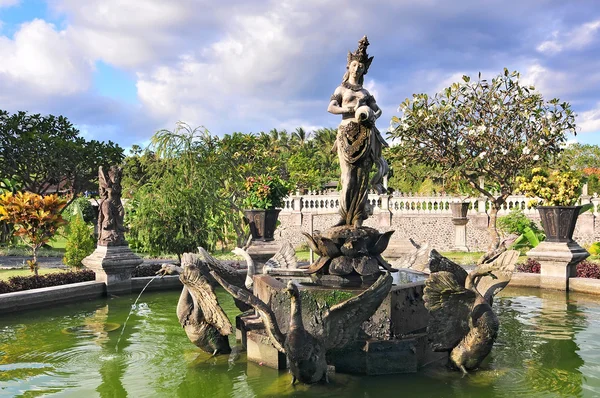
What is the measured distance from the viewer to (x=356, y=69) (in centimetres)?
670

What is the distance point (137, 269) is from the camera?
11430 mm

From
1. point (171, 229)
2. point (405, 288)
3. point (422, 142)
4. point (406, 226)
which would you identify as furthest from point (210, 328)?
point (406, 226)

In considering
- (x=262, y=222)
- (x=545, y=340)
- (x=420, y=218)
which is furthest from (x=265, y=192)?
(x=420, y=218)

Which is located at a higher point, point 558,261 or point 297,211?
point 297,211

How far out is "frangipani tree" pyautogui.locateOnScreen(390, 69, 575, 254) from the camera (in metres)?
15.7

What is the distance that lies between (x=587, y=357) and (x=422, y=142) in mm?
11529

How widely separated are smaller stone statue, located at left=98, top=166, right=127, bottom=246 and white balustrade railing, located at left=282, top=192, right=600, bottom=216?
1175cm

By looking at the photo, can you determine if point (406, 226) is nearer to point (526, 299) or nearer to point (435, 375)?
point (526, 299)

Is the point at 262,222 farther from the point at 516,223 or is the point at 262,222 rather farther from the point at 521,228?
the point at 516,223

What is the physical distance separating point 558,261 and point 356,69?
6609 mm

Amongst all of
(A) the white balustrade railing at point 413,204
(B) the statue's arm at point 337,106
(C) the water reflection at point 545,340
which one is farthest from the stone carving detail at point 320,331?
(A) the white balustrade railing at point 413,204

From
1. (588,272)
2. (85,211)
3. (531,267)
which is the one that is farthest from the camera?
(85,211)

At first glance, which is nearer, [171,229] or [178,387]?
[178,387]

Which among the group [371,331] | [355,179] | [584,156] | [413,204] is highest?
[584,156]
